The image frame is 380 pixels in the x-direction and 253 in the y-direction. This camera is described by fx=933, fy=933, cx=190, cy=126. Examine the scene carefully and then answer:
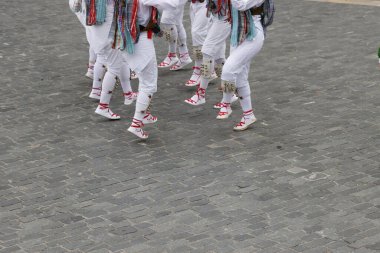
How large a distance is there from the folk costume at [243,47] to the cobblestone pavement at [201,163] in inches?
15.7

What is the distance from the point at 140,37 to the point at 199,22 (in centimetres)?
203

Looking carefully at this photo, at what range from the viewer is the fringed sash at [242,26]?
33.7ft

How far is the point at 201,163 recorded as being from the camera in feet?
31.4

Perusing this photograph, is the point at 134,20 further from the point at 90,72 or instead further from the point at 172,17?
Result: the point at 90,72

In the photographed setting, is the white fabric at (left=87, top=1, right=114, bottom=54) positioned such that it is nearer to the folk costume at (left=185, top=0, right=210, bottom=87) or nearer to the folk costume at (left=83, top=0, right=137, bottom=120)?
the folk costume at (left=83, top=0, right=137, bottom=120)

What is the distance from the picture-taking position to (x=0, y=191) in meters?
9.02

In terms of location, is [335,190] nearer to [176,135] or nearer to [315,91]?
→ [176,135]

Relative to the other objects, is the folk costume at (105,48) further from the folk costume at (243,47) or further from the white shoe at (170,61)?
the white shoe at (170,61)

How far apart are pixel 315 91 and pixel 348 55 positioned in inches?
73.3

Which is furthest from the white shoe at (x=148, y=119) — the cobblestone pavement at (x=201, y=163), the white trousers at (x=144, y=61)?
the white trousers at (x=144, y=61)

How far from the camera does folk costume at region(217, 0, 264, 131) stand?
33.7ft

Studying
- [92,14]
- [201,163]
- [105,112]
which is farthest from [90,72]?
[201,163]

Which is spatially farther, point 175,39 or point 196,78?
point 175,39

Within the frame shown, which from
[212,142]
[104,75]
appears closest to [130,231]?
[212,142]
